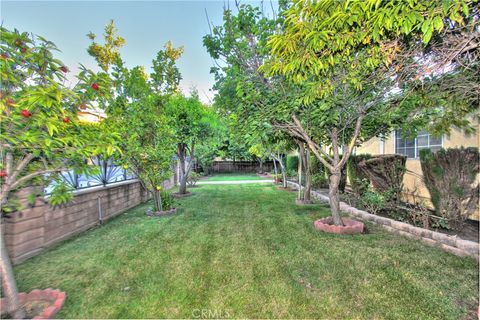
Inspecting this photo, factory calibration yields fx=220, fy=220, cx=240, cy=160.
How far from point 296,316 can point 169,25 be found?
28.5ft

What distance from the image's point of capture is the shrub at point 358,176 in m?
6.95

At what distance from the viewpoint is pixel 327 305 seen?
7.60 feet

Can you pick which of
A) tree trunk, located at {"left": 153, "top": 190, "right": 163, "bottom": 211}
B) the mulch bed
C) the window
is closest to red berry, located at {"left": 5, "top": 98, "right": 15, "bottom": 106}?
tree trunk, located at {"left": 153, "top": 190, "right": 163, "bottom": 211}

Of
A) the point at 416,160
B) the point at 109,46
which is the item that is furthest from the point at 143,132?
the point at 109,46

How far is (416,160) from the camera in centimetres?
690

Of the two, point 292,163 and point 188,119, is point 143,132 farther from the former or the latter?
point 292,163

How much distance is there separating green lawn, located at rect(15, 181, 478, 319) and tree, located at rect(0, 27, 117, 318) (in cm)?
98

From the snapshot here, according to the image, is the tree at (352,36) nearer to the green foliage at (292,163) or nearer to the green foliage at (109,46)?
the green foliage at (292,163)

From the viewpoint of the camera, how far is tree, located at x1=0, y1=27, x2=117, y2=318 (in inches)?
71.2

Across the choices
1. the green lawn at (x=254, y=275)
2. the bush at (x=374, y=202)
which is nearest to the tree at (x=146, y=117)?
the green lawn at (x=254, y=275)

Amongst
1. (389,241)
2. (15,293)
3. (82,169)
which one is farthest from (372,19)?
(15,293)

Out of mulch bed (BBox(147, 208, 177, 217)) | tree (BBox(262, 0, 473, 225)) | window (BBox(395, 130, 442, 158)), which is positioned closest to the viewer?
tree (BBox(262, 0, 473, 225))

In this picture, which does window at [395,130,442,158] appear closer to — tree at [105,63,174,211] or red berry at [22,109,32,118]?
tree at [105,63,174,211]

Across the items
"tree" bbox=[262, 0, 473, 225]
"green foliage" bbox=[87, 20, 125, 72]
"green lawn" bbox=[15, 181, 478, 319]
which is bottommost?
"green lawn" bbox=[15, 181, 478, 319]
